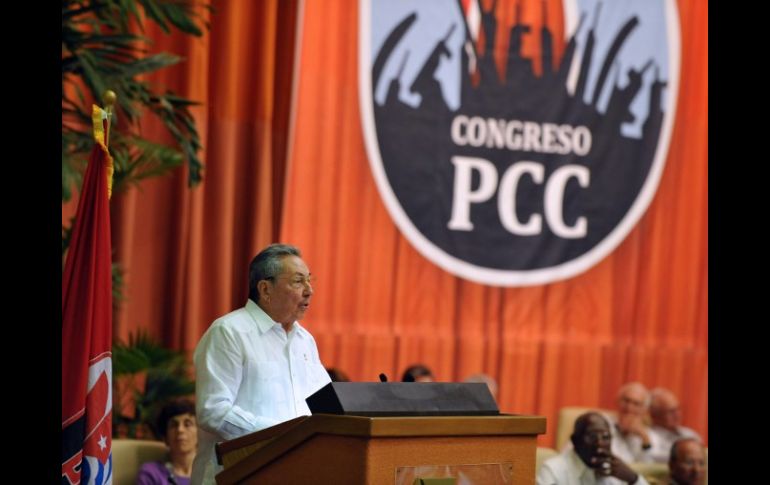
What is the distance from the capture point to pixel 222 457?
3.60m

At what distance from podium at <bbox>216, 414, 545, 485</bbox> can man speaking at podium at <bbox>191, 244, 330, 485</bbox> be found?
1.48 ft

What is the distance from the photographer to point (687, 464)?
6.80 meters

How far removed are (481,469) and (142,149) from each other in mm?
3373

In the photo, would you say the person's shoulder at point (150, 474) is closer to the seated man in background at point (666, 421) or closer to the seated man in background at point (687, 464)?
the seated man in background at point (687, 464)

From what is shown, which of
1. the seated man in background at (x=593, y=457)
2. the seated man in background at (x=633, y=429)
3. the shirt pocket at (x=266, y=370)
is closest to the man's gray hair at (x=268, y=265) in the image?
the shirt pocket at (x=266, y=370)

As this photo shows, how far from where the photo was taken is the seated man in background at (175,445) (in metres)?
5.43

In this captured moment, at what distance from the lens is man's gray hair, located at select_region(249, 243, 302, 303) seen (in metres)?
4.11

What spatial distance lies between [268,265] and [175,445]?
184 centimetres

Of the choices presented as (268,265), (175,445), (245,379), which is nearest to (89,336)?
(245,379)

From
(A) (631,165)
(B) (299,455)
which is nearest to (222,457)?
(B) (299,455)

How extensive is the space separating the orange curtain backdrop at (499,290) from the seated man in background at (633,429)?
0.73 metres

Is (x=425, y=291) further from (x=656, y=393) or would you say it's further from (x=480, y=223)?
(x=656, y=393)

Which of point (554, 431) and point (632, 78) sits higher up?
point (632, 78)

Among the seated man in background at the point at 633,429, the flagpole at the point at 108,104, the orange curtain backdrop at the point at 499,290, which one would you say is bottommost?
the seated man in background at the point at 633,429
